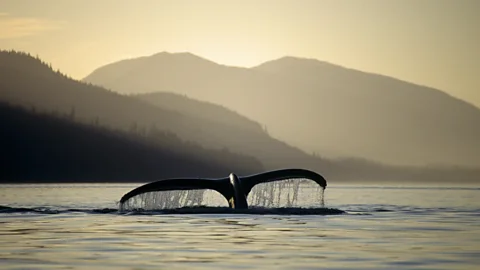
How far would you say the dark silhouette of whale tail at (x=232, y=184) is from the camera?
32.9 metres

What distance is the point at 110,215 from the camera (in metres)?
35.8

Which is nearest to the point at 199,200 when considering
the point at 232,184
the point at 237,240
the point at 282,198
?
the point at 232,184

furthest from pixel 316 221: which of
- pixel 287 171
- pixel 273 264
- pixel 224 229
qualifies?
pixel 273 264

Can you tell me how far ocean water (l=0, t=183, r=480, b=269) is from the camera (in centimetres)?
1966

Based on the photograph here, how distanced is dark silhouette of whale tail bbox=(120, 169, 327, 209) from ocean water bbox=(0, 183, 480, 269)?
2.19 feet

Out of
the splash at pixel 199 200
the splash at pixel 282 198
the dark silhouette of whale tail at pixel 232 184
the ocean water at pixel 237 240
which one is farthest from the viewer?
the splash at pixel 199 200

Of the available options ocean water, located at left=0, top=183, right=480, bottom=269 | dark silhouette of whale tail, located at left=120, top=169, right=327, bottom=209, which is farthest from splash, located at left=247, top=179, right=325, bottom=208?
ocean water, located at left=0, top=183, right=480, bottom=269

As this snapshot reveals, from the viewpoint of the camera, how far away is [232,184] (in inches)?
1388

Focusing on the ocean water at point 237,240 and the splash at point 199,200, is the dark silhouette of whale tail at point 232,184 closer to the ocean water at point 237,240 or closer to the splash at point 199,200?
the splash at point 199,200

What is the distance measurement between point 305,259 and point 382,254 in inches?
76.7

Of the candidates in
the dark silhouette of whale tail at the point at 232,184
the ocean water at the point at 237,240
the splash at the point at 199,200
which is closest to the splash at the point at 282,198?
the splash at the point at 199,200

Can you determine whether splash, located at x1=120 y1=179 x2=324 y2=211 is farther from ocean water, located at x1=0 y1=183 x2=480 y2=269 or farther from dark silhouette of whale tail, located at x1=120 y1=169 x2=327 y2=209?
ocean water, located at x1=0 y1=183 x2=480 y2=269

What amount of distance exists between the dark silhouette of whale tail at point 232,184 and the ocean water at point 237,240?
667 mm

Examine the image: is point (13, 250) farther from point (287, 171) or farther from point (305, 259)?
point (287, 171)
